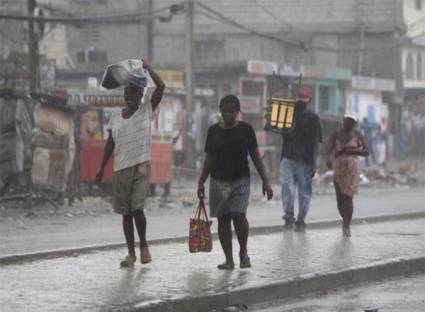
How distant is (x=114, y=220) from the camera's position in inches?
725

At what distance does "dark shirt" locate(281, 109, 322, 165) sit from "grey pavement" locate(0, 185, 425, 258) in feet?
4.45

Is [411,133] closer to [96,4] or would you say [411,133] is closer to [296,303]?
[96,4]

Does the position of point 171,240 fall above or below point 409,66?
below

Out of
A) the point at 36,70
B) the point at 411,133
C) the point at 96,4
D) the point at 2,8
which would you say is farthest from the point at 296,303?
the point at 96,4

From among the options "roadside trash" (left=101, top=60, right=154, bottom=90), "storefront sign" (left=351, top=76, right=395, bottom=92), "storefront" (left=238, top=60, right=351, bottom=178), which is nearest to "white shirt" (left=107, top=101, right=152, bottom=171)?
"roadside trash" (left=101, top=60, right=154, bottom=90)

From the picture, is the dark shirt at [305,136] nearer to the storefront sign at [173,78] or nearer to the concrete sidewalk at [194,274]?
the concrete sidewalk at [194,274]

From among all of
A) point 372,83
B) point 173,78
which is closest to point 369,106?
point 372,83

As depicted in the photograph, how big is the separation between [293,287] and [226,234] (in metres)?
1.20

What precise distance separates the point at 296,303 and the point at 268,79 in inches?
1225

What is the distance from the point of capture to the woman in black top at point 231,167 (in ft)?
35.9

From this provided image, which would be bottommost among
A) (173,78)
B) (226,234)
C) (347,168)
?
(226,234)

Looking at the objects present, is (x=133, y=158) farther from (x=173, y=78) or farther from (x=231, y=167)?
(x=173, y=78)

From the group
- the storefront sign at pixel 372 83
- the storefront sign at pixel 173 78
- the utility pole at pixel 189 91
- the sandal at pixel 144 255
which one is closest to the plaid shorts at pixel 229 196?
the sandal at pixel 144 255

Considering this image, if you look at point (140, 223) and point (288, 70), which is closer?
point (140, 223)
